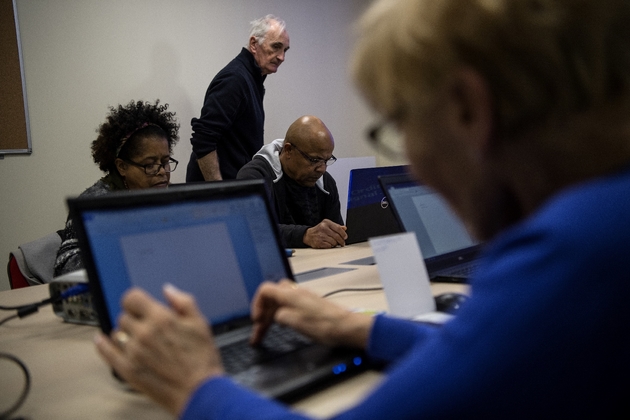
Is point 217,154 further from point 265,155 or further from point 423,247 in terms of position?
point 423,247

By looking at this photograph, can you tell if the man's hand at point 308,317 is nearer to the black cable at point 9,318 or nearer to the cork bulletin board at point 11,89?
the black cable at point 9,318

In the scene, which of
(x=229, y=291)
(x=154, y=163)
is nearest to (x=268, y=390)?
(x=229, y=291)

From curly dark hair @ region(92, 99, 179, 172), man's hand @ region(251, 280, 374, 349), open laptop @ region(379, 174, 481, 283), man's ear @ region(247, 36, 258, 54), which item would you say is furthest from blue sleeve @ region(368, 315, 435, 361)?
man's ear @ region(247, 36, 258, 54)

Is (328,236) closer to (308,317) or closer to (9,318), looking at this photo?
(9,318)

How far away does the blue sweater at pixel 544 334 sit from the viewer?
43cm

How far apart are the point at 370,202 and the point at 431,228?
0.70 meters

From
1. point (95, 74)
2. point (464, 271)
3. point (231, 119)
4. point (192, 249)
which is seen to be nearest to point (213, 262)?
point (192, 249)

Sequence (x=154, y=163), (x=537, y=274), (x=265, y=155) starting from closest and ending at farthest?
(x=537, y=274), (x=154, y=163), (x=265, y=155)

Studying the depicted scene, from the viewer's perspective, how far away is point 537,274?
0.43m

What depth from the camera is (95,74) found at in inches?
124

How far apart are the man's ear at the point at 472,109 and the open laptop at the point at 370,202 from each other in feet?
5.04

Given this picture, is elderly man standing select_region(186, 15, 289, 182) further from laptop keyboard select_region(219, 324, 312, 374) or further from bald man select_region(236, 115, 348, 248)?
laptop keyboard select_region(219, 324, 312, 374)

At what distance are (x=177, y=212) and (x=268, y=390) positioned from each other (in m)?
0.34

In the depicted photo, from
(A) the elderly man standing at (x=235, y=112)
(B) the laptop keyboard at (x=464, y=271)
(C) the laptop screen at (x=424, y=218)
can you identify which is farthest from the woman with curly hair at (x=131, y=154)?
(B) the laptop keyboard at (x=464, y=271)
